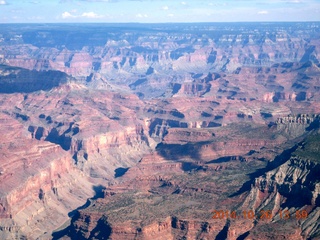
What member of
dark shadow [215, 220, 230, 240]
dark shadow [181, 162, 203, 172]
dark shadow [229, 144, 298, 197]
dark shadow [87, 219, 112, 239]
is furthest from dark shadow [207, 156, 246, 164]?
dark shadow [87, 219, 112, 239]

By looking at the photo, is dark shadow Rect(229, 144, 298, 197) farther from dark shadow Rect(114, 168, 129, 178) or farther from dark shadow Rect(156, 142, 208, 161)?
dark shadow Rect(114, 168, 129, 178)

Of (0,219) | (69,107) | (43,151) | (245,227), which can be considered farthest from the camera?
(69,107)

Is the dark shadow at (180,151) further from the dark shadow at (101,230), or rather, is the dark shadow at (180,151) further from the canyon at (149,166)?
the dark shadow at (101,230)

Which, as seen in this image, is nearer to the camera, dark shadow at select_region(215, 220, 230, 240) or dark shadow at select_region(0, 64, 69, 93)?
dark shadow at select_region(215, 220, 230, 240)

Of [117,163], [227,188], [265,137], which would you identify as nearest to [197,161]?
[265,137]

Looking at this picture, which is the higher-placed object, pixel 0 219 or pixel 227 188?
pixel 227 188

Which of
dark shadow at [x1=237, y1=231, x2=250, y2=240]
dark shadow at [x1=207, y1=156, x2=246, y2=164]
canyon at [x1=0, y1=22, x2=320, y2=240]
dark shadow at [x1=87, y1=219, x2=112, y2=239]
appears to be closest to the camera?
dark shadow at [x1=237, y1=231, x2=250, y2=240]

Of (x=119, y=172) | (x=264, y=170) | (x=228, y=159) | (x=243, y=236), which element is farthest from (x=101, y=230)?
(x=119, y=172)

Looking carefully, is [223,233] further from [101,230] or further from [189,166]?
[189,166]

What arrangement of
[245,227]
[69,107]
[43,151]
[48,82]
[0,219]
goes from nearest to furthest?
[245,227] → [0,219] → [43,151] → [69,107] → [48,82]

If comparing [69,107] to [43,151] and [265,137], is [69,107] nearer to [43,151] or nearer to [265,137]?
[43,151]

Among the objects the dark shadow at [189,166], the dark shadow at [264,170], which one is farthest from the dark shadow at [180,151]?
the dark shadow at [264,170]
